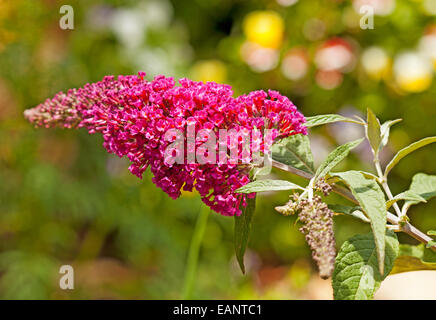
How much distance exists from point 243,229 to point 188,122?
185mm

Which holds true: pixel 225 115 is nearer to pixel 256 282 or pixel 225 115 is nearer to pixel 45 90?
pixel 45 90

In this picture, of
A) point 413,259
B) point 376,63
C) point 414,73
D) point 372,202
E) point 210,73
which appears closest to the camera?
point 372,202

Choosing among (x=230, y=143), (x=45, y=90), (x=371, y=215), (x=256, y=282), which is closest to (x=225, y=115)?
A: (x=230, y=143)

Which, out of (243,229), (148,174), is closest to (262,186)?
(243,229)

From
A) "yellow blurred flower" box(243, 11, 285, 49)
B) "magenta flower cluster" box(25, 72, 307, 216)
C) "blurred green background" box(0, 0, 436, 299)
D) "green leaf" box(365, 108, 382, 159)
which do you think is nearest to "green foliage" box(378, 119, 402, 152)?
"green leaf" box(365, 108, 382, 159)

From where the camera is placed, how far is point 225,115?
692 mm

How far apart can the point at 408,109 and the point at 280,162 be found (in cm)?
173

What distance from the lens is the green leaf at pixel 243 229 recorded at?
0.72 metres

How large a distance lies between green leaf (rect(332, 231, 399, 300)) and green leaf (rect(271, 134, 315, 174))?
0.14 meters

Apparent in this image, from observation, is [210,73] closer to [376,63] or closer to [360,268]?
[376,63]

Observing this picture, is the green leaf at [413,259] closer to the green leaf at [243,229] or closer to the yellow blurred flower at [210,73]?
the green leaf at [243,229]

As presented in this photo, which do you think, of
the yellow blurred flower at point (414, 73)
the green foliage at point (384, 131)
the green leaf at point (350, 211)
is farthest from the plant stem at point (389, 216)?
the yellow blurred flower at point (414, 73)

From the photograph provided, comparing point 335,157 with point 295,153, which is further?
point 295,153

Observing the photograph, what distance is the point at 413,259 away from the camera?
826mm
